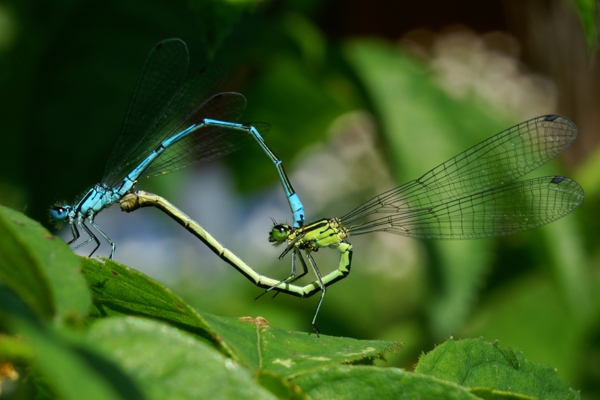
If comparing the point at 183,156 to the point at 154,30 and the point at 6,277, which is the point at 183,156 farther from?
the point at 6,277

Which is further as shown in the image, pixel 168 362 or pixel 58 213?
pixel 58 213

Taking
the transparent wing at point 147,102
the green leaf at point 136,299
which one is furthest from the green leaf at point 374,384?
the transparent wing at point 147,102

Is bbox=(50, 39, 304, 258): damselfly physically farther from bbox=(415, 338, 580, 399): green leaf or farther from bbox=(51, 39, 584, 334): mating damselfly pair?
bbox=(415, 338, 580, 399): green leaf

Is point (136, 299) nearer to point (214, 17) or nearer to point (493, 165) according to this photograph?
point (214, 17)

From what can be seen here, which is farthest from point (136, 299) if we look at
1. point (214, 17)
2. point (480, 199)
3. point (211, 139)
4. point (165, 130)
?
point (480, 199)

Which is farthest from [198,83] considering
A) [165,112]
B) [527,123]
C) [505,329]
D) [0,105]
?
[505,329]
